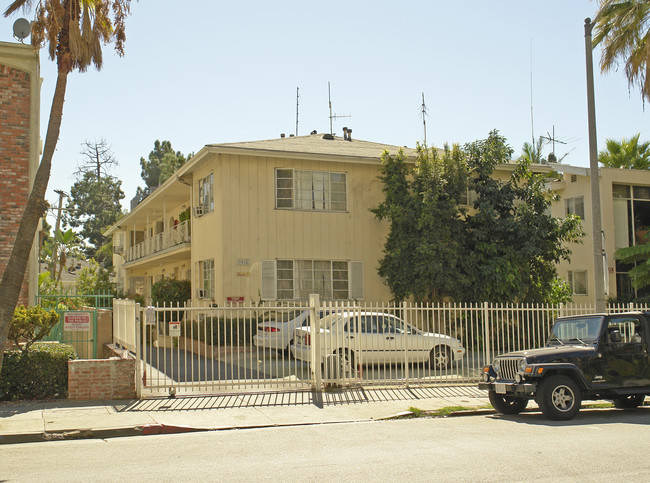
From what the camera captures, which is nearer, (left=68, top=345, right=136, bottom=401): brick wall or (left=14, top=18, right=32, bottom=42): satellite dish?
(left=68, top=345, right=136, bottom=401): brick wall

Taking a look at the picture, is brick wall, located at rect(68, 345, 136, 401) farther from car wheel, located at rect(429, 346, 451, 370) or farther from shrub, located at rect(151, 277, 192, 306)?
shrub, located at rect(151, 277, 192, 306)

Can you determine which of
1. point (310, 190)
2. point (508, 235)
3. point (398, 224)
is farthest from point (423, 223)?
point (310, 190)

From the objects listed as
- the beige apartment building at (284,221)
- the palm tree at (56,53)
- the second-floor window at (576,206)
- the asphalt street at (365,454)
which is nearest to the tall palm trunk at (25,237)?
the palm tree at (56,53)

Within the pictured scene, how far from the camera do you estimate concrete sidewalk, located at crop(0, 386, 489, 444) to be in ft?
32.0

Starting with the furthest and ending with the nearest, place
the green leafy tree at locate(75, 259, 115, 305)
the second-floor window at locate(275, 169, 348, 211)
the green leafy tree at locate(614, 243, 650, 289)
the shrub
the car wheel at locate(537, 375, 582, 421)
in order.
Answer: the green leafy tree at locate(75, 259, 115, 305)
the shrub
the green leafy tree at locate(614, 243, 650, 289)
the second-floor window at locate(275, 169, 348, 211)
the car wheel at locate(537, 375, 582, 421)

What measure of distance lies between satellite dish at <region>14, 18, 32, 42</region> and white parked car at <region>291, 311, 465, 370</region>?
1020 centimetres

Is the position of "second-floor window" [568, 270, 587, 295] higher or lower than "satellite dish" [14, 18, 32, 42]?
lower

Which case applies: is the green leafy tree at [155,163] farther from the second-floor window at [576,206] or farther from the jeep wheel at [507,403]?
the jeep wheel at [507,403]

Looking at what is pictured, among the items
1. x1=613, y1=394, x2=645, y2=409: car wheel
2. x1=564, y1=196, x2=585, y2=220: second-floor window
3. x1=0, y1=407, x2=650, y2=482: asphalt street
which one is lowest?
x1=613, y1=394, x2=645, y2=409: car wheel

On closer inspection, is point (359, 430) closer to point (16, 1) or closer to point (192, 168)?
point (16, 1)

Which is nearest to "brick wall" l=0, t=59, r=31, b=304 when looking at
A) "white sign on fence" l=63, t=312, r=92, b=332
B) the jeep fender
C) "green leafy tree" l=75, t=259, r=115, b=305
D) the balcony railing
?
"white sign on fence" l=63, t=312, r=92, b=332

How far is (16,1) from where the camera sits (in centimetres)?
1244

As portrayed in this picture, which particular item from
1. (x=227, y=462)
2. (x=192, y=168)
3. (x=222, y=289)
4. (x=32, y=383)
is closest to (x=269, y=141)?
(x=192, y=168)

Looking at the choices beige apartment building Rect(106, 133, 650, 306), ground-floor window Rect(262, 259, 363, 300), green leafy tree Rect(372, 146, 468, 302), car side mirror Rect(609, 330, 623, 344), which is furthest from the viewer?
ground-floor window Rect(262, 259, 363, 300)
